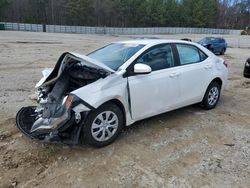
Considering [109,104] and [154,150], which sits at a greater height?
[109,104]

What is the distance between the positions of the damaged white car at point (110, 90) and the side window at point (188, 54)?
21mm

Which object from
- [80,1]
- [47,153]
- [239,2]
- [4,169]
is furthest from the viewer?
[239,2]

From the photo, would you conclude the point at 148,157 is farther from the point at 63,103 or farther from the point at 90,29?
the point at 90,29

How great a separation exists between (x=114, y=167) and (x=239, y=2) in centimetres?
11748

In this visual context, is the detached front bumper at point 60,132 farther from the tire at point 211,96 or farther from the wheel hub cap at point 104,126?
the tire at point 211,96

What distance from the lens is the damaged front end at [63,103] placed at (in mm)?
3486

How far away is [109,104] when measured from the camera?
12.4 feet

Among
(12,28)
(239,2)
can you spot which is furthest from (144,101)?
(239,2)

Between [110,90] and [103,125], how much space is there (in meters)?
0.50

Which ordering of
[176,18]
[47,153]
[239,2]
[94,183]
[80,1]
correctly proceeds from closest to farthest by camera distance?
[94,183] → [47,153] → [80,1] → [176,18] → [239,2]

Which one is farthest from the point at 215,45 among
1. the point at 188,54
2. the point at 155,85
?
the point at 155,85

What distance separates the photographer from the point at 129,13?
8119cm

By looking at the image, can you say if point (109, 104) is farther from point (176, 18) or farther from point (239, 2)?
point (239, 2)

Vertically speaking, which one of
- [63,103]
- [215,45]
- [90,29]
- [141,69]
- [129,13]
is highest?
[129,13]
